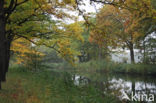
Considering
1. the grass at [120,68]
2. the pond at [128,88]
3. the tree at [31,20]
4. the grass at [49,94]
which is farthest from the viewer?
the grass at [120,68]

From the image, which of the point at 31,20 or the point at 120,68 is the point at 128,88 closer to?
the point at 31,20

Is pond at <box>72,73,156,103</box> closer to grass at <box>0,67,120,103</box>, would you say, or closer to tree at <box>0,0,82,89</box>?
grass at <box>0,67,120,103</box>

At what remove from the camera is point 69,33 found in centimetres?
1077

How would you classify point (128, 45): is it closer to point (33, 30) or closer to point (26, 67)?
point (26, 67)

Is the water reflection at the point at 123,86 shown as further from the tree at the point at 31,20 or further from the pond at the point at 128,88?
Answer: the tree at the point at 31,20

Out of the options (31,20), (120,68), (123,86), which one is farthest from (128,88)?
(120,68)

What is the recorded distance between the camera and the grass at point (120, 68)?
765 inches

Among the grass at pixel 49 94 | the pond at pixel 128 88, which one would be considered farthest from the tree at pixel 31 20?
the pond at pixel 128 88

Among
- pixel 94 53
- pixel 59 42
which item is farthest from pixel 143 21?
pixel 94 53

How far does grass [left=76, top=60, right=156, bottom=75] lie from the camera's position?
1943cm

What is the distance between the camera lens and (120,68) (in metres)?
24.2

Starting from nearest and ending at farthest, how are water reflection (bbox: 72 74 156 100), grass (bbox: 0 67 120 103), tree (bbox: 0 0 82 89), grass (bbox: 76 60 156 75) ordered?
grass (bbox: 0 67 120 103) < tree (bbox: 0 0 82 89) < water reflection (bbox: 72 74 156 100) < grass (bbox: 76 60 156 75)

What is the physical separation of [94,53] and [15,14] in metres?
36.2

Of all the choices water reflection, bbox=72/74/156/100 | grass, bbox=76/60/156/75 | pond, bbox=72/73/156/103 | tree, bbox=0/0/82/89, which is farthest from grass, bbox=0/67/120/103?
grass, bbox=76/60/156/75
